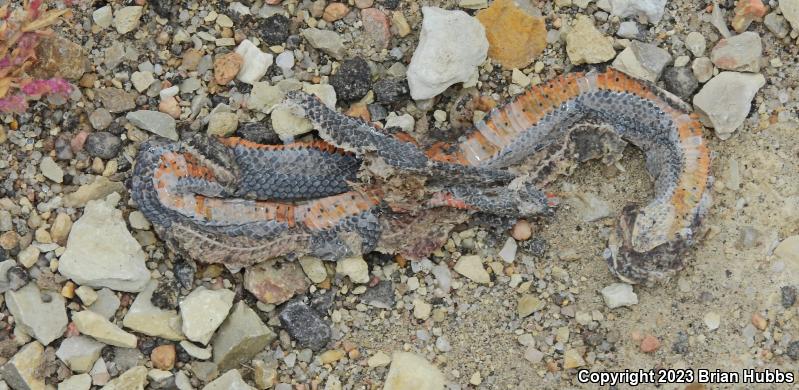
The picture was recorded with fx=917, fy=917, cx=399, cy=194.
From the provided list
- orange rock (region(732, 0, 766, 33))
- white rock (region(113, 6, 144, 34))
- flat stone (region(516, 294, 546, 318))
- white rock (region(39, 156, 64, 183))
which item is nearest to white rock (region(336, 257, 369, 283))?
flat stone (region(516, 294, 546, 318))

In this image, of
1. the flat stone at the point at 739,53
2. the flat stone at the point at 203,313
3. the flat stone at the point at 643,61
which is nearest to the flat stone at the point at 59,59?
the flat stone at the point at 203,313

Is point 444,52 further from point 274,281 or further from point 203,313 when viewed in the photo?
point 203,313

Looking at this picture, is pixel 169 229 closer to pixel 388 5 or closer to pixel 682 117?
pixel 388 5

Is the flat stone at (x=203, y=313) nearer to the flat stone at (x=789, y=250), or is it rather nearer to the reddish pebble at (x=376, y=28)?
the reddish pebble at (x=376, y=28)

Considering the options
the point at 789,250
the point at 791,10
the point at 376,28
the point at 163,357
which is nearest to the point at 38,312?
the point at 163,357

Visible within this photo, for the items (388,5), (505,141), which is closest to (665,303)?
(505,141)

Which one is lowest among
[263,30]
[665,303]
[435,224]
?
[665,303]
